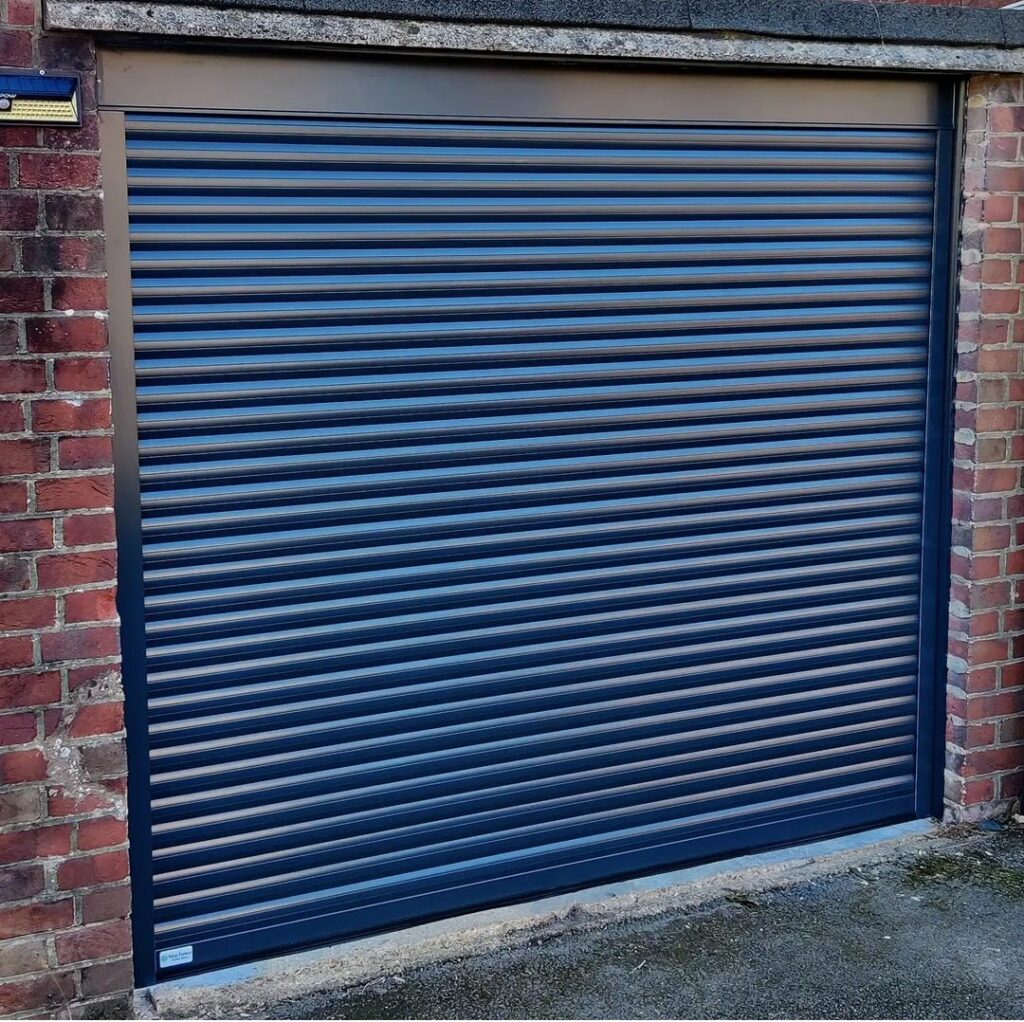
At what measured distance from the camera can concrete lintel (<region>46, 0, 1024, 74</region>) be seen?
3.25 metres

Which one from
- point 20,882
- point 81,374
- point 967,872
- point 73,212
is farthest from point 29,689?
point 967,872

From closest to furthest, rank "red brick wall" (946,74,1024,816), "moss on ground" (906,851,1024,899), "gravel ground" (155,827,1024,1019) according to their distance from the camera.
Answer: "gravel ground" (155,827,1024,1019) < "moss on ground" (906,851,1024,899) < "red brick wall" (946,74,1024,816)

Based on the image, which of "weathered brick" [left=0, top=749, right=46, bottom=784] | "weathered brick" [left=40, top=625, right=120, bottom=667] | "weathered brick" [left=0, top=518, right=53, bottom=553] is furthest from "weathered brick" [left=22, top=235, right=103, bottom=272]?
"weathered brick" [left=0, top=749, right=46, bottom=784]

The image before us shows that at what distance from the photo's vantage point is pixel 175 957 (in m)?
3.74

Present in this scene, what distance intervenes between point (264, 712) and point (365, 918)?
31.0 inches

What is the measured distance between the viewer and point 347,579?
3863mm

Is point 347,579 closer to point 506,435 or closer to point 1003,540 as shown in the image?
point 506,435

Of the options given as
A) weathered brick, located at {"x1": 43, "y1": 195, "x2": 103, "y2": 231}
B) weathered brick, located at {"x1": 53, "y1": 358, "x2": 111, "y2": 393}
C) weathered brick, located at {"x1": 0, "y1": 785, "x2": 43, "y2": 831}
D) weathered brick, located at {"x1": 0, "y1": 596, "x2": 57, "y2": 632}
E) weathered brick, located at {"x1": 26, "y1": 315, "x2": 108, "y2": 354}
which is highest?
weathered brick, located at {"x1": 43, "y1": 195, "x2": 103, "y2": 231}

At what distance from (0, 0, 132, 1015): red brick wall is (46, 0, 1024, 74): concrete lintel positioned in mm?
146

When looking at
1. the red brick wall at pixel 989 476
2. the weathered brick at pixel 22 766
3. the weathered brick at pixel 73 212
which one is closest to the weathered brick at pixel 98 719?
the weathered brick at pixel 22 766

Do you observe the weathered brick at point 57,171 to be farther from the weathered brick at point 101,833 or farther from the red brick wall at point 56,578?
the weathered brick at point 101,833

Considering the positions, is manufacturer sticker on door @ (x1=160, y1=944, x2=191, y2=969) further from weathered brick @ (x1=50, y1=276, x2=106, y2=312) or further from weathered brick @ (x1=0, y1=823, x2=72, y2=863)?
weathered brick @ (x1=50, y1=276, x2=106, y2=312)

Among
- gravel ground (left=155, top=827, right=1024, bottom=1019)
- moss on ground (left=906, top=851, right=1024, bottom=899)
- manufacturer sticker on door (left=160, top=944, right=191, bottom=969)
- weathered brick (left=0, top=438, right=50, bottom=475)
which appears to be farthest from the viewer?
moss on ground (left=906, top=851, right=1024, bottom=899)

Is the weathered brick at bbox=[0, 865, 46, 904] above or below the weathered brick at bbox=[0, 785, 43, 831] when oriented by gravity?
below
